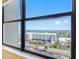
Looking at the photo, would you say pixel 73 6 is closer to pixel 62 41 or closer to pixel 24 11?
pixel 62 41

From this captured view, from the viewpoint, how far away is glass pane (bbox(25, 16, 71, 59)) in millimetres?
1995

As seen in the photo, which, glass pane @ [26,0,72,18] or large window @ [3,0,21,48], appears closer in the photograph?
glass pane @ [26,0,72,18]

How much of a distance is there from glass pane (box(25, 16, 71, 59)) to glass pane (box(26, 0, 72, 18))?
5.1 inches

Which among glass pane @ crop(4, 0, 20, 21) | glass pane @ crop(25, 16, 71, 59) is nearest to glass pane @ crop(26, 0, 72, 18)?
glass pane @ crop(25, 16, 71, 59)

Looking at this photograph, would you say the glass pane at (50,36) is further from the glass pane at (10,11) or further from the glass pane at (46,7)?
the glass pane at (10,11)

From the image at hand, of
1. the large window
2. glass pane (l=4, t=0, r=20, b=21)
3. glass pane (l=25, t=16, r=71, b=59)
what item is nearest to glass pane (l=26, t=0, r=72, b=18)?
glass pane (l=25, t=16, r=71, b=59)

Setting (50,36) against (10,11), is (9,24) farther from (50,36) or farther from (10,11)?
(50,36)

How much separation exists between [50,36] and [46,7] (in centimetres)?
54

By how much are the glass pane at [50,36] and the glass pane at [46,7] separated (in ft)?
0.43

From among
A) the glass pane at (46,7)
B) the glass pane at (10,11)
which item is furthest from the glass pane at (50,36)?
the glass pane at (10,11)

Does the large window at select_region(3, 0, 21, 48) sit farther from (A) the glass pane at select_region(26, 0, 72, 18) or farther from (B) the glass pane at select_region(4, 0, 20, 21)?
(A) the glass pane at select_region(26, 0, 72, 18)

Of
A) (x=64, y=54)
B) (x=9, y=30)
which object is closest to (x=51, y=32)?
(x=64, y=54)

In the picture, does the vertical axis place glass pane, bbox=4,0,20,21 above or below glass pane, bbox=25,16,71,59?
above

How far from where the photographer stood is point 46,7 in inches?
96.9
